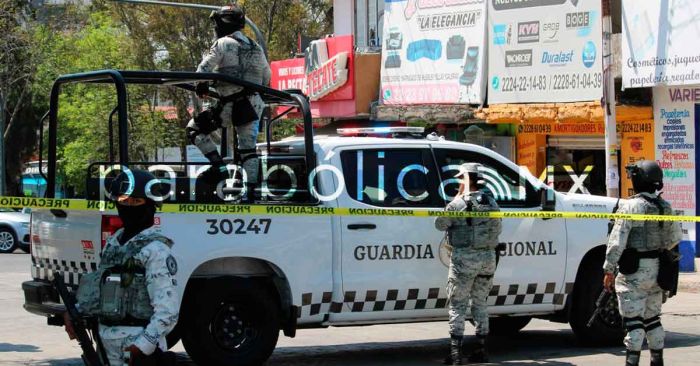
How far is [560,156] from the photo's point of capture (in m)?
22.2

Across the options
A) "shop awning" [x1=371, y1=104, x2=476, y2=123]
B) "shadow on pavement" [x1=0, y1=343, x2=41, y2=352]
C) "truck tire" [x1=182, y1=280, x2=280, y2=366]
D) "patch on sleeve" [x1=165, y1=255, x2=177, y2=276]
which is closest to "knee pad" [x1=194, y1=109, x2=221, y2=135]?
"truck tire" [x1=182, y1=280, x2=280, y2=366]

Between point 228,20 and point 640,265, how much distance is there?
161 inches

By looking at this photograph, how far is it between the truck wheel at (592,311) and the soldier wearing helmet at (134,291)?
5700mm

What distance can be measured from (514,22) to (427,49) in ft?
9.07

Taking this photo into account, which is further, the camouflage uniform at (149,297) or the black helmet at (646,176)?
the black helmet at (646,176)

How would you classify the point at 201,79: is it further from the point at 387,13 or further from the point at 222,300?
the point at 387,13

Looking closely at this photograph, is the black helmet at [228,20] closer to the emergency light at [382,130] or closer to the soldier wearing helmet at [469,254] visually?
the emergency light at [382,130]

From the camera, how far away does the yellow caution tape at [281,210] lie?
8.29m

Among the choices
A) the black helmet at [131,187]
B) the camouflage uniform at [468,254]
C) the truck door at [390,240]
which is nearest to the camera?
the black helmet at [131,187]

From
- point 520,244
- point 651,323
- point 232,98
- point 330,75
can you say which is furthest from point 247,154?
point 330,75

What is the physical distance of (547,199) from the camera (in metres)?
10.0

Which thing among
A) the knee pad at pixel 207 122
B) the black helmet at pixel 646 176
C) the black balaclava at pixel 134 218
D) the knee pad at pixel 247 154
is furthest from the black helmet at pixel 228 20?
the black balaclava at pixel 134 218

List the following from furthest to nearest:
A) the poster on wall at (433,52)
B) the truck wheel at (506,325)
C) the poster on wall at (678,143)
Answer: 1. the poster on wall at (433,52)
2. the poster on wall at (678,143)
3. the truck wheel at (506,325)

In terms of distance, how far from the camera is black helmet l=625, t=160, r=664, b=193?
28.2 feet
